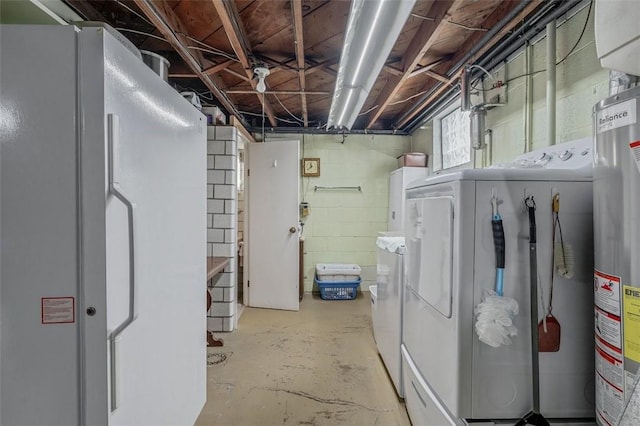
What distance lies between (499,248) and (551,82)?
4.70 ft

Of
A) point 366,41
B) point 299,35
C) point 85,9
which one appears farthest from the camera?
point 299,35

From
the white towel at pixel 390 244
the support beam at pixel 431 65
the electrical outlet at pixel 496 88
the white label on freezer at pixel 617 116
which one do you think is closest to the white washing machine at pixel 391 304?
the white towel at pixel 390 244

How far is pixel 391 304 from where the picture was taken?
2.23 meters

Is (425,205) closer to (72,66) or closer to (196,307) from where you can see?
(196,307)

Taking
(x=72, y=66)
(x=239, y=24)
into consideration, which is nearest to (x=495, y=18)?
(x=239, y=24)

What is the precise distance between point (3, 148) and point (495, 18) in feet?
8.77

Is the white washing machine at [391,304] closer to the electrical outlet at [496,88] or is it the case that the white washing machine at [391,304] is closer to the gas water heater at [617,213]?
the gas water heater at [617,213]

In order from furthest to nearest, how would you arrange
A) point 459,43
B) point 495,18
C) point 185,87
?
1. point 185,87
2. point 459,43
3. point 495,18

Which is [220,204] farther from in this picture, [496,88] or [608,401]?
[608,401]

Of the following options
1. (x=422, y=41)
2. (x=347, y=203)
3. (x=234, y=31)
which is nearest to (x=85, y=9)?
(x=234, y=31)

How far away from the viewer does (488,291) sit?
117 centimetres

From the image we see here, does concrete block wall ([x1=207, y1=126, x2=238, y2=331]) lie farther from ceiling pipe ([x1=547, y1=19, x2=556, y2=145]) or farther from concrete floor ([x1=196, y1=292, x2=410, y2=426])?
ceiling pipe ([x1=547, y1=19, x2=556, y2=145])

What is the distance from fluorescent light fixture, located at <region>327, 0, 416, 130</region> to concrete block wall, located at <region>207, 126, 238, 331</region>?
1375mm

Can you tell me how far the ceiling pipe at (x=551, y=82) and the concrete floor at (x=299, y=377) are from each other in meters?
2.06
